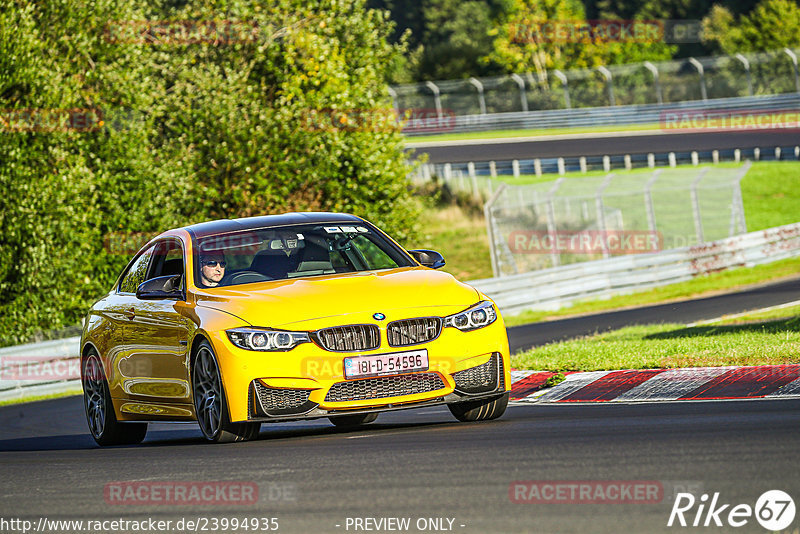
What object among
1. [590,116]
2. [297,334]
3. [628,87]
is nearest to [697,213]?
[297,334]

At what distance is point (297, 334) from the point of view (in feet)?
26.6

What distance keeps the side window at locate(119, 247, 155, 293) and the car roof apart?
0.65 meters

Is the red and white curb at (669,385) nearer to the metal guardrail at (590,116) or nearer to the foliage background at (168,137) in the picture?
the foliage background at (168,137)

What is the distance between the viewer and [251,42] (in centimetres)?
3144

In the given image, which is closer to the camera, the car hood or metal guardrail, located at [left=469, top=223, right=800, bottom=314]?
the car hood

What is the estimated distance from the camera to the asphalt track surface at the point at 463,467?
5.41 meters

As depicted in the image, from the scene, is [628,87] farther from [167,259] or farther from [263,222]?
[263,222]

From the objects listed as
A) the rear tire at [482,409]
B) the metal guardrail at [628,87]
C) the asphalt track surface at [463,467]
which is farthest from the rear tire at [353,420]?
the metal guardrail at [628,87]

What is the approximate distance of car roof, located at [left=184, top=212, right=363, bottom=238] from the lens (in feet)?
31.5

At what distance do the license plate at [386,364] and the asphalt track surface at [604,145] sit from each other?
126ft

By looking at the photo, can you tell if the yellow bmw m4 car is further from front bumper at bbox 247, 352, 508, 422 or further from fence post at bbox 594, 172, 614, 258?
fence post at bbox 594, 172, 614, 258

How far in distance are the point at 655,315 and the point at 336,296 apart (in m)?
13.9

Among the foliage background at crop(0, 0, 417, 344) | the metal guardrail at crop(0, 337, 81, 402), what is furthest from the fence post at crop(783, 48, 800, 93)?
the metal guardrail at crop(0, 337, 81, 402)

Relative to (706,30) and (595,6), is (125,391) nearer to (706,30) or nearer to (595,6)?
(706,30)
